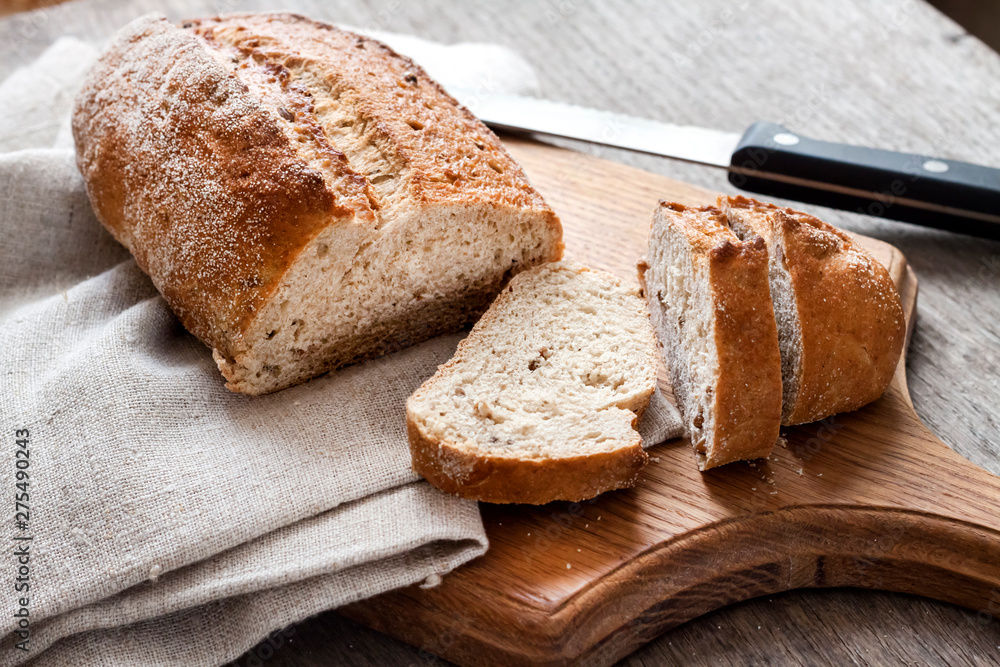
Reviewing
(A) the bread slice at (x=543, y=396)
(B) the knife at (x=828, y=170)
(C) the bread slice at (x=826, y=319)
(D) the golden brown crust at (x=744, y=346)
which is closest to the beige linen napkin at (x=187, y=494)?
(A) the bread slice at (x=543, y=396)

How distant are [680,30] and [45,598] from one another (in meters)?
4.09

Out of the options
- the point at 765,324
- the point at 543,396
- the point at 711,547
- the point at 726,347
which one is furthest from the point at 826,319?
the point at 543,396

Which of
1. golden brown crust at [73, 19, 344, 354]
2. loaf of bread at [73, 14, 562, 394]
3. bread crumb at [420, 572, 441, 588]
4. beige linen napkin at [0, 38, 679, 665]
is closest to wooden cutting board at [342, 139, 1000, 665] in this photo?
bread crumb at [420, 572, 441, 588]

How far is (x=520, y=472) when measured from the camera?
2.29 metres

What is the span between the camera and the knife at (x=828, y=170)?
3258 millimetres

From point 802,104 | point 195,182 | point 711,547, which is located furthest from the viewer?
point 802,104

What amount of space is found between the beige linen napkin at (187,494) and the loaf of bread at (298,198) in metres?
0.16

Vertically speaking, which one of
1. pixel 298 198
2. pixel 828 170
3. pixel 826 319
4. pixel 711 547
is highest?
pixel 828 170

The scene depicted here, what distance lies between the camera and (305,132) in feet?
8.75

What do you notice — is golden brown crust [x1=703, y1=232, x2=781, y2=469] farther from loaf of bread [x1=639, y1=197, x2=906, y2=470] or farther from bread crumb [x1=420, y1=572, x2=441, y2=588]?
bread crumb [x1=420, y1=572, x2=441, y2=588]

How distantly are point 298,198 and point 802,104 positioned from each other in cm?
286

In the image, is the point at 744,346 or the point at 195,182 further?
the point at 195,182

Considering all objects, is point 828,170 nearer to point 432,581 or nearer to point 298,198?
point 298,198

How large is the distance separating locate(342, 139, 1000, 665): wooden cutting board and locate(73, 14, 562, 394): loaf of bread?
0.76 metres
